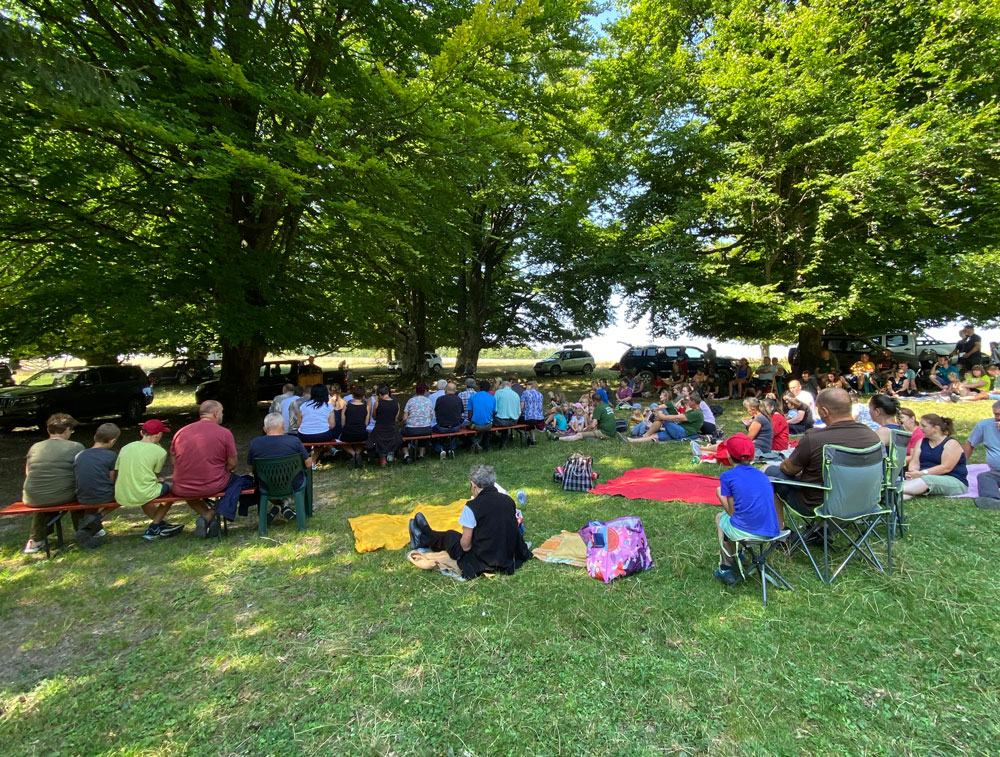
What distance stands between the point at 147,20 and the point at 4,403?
985 centimetres

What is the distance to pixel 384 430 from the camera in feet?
26.7

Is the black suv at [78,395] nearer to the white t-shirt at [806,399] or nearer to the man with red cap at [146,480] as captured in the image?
the man with red cap at [146,480]

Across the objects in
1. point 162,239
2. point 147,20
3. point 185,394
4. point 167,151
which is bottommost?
A: point 185,394

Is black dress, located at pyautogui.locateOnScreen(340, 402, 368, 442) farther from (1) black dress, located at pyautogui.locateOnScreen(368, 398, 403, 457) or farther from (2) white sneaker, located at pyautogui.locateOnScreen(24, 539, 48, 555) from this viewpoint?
(2) white sneaker, located at pyautogui.locateOnScreen(24, 539, 48, 555)

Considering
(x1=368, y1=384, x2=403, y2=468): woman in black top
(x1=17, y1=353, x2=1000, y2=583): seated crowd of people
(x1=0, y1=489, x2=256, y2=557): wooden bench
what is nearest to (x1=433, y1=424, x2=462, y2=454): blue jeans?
(x1=17, y1=353, x2=1000, y2=583): seated crowd of people

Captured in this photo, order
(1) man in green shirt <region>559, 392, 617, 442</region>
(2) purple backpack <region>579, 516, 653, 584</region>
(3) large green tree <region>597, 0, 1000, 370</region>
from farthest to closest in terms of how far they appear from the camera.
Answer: (3) large green tree <region>597, 0, 1000, 370</region>, (1) man in green shirt <region>559, 392, 617, 442</region>, (2) purple backpack <region>579, 516, 653, 584</region>

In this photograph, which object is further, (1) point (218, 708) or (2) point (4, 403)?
(2) point (4, 403)

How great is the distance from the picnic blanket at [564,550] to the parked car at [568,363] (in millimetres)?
25495

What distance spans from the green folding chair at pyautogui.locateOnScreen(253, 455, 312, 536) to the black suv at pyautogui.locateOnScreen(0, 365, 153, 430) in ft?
36.1

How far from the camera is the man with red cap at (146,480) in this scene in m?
5.13

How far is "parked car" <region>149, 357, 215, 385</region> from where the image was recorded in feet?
82.2

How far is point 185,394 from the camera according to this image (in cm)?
2075

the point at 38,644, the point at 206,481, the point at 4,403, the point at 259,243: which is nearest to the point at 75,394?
the point at 4,403

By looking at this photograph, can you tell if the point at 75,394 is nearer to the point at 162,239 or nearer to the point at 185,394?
the point at 162,239
